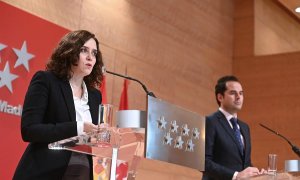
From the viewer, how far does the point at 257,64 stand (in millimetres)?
→ 9000

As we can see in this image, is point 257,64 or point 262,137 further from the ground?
point 257,64

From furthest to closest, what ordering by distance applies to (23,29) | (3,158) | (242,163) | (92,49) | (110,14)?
(110,14), (23,29), (3,158), (242,163), (92,49)

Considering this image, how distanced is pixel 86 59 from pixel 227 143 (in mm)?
1839

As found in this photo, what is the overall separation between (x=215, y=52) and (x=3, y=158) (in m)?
4.73

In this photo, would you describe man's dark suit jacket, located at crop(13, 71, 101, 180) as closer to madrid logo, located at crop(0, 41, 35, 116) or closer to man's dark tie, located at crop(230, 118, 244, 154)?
A: man's dark tie, located at crop(230, 118, 244, 154)

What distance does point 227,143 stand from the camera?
4.52 meters

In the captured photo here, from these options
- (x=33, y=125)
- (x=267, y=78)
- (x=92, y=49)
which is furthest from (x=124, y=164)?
(x=267, y=78)

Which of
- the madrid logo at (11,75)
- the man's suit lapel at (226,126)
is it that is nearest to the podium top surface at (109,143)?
the man's suit lapel at (226,126)

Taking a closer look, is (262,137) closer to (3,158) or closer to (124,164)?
(3,158)

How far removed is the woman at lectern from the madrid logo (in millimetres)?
1937

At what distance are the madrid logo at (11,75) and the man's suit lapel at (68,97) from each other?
6.85 feet

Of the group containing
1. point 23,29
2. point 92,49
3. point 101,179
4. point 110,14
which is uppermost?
point 110,14

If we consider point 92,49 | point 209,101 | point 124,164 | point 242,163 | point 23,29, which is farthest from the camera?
point 209,101

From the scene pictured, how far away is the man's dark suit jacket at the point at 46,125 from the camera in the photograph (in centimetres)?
270
